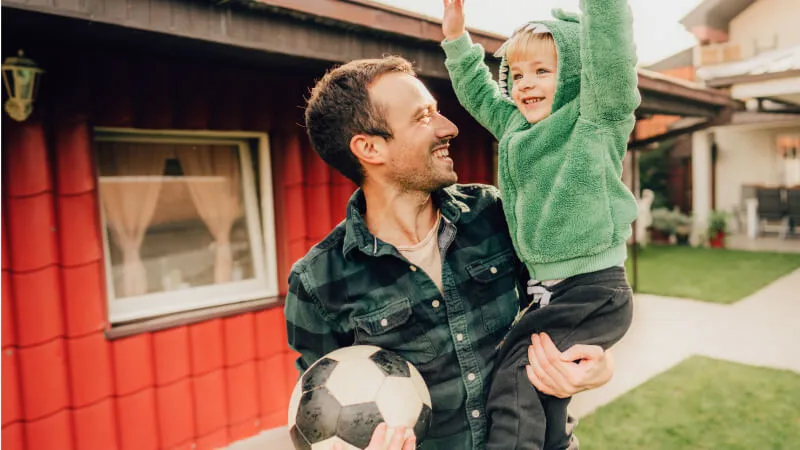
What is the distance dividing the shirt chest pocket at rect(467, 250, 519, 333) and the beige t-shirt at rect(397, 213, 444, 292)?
0.37 ft

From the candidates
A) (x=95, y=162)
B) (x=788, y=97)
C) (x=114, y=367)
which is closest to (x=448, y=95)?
(x=95, y=162)

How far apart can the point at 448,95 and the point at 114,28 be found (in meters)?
3.34

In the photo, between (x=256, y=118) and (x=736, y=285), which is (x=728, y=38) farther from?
(x=256, y=118)

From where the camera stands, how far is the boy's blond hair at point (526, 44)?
1763 millimetres

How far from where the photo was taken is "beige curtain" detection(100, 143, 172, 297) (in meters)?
3.74

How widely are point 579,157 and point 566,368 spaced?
594mm

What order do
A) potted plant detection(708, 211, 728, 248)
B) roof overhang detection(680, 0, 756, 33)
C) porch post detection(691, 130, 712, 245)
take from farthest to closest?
1. porch post detection(691, 130, 712, 245)
2. roof overhang detection(680, 0, 756, 33)
3. potted plant detection(708, 211, 728, 248)

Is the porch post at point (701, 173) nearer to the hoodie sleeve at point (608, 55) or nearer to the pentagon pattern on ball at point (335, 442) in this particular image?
the hoodie sleeve at point (608, 55)

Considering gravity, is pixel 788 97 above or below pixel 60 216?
above

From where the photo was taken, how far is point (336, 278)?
1889 mm

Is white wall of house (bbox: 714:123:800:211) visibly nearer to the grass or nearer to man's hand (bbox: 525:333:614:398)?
the grass

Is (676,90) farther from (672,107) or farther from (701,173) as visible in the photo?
(701,173)

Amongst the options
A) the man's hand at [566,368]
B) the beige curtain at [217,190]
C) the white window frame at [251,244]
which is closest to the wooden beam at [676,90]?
the white window frame at [251,244]

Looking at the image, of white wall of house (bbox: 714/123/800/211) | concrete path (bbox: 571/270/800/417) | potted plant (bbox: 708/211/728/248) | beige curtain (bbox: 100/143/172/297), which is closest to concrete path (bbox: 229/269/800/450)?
concrete path (bbox: 571/270/800/417)
